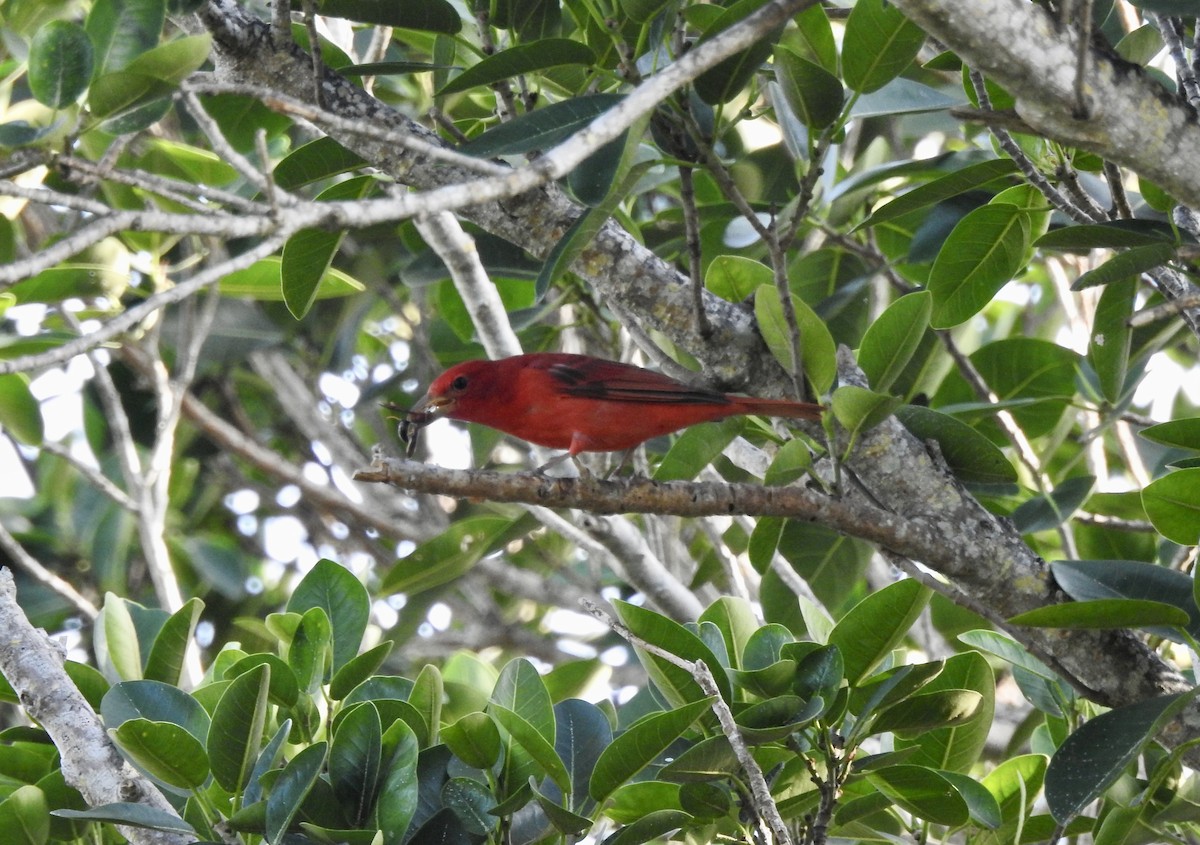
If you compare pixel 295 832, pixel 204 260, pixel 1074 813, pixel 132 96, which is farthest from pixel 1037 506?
pixel 204 260

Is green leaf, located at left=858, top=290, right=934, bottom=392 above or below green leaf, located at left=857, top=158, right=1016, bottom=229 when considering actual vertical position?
below

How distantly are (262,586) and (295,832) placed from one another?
4.46 metres

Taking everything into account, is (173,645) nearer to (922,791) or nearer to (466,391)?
(466,391)

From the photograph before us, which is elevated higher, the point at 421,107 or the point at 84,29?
the point at 84,29

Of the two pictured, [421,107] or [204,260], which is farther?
[204,260]

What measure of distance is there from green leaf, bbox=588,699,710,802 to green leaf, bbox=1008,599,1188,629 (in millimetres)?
688

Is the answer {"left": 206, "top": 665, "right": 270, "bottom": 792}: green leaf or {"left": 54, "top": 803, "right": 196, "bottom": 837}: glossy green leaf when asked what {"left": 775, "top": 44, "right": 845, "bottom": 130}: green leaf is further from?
{"left": 54, "top": 803, "right": 196, "bottom": 837}: glossy green leaf

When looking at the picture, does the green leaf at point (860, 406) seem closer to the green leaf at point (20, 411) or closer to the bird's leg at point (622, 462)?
the bird's leg at point (622, 462)

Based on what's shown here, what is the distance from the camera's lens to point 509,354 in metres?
4.18

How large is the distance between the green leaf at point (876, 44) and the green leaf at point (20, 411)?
364cm

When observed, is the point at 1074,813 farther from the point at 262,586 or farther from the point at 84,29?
the point at 262,586

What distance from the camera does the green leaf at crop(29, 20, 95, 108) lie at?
2.68 metres

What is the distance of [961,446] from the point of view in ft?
10.1

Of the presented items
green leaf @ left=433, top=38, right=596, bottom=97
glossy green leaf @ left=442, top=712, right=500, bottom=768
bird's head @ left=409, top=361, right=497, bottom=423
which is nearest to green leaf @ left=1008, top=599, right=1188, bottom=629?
glossy green leaf @ left=442, top=712, right=500, bottom=768
